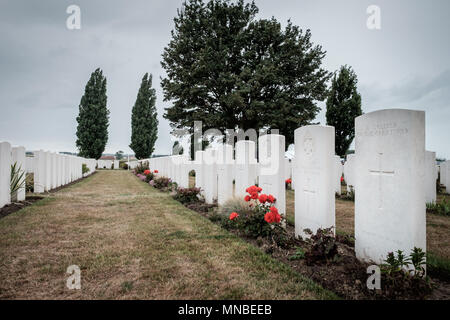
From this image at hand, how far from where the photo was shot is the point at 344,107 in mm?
23953

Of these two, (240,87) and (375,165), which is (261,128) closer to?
(240,87)

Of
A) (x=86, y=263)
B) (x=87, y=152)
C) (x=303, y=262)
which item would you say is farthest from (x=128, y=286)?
(x=87, y=152)

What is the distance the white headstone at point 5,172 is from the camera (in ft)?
21.7

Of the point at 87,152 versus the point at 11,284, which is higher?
the point at 87,152

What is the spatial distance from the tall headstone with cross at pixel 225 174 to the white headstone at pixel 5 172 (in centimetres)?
607

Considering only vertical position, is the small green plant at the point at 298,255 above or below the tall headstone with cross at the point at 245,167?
below

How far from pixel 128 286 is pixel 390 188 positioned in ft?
10.8

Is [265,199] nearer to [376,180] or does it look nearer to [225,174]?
[376,180]

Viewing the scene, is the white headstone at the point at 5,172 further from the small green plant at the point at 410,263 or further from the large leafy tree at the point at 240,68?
the large leafy tree at the point at 240,68

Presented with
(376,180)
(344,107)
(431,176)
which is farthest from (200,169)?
(344,107)

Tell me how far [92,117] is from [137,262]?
112ft

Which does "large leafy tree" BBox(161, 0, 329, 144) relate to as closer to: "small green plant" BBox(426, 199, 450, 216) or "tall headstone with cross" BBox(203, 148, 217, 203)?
"tall headstone with cross" BBox(203, 148, 217, 203)

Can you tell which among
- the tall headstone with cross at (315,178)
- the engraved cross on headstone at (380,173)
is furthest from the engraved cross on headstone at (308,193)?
the engraved cross on headstone at (380,173)

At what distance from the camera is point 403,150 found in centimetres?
282
